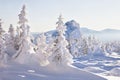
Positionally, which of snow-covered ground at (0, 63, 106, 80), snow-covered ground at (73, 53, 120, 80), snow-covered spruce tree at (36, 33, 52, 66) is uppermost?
snow-covered spruce tree at (36, 33, 52, 66)

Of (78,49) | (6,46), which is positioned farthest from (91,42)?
(6,46)

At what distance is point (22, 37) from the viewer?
5809cm

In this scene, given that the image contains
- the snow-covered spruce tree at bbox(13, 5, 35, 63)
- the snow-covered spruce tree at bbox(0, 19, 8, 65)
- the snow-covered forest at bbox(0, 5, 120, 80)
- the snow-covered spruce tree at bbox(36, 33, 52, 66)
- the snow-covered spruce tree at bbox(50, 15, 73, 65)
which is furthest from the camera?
the snow-covered spruce tree at bbox(13, 5, 35, 63)

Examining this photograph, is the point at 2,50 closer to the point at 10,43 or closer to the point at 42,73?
the point at 10,43

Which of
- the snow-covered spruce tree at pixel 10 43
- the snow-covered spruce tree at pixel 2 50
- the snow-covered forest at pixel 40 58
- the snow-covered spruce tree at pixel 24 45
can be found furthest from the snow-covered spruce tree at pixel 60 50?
the snow-covered spruce tree at pixel 2 50

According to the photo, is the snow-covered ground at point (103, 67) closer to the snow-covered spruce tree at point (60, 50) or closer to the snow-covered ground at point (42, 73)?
the snow-covered ground at point (42, 73)

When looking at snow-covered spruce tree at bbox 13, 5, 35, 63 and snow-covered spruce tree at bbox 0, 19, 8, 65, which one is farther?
snow-covered spruce tree at bbox 13, 5, 35, 63

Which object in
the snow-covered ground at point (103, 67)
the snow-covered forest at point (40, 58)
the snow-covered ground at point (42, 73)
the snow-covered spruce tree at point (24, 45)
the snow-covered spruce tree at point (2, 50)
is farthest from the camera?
the snow-covered ground at point (103, 67)

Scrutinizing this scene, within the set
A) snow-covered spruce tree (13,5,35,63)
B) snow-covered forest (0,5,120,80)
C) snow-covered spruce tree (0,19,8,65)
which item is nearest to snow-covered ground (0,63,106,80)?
snow-covered forest (0,5,120,80)

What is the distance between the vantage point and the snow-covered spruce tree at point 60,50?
5612cm

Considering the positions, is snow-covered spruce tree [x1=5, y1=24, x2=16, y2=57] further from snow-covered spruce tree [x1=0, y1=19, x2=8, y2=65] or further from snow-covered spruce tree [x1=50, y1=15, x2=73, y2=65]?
snow-covered spruce tree [x1=50, y1=15, x2=73, y2=65]

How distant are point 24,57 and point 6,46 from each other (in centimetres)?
565

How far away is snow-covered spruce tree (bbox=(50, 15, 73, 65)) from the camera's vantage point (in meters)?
56.1

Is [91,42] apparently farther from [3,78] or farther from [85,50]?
[3,78]
